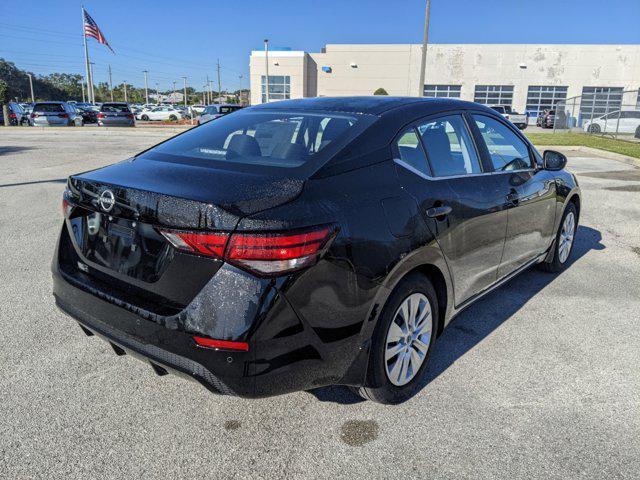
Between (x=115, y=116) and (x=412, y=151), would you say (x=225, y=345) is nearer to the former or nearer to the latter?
(x=412, y=151)

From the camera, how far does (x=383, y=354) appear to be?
2.64 m

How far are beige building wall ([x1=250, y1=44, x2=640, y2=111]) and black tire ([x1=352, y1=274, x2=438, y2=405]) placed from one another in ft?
176

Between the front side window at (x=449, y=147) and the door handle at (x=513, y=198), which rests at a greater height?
the front side window at (x=449, y=147)

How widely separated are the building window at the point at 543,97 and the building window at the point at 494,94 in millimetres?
2023

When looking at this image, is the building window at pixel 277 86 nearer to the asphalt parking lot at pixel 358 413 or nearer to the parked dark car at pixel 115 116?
the parked dark car at pixel 115 116

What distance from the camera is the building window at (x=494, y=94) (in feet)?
175

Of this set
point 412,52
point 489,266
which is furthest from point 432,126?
point 412,52

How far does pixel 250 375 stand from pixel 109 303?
2.73 feet

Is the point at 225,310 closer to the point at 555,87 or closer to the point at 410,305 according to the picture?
the point at 410,305

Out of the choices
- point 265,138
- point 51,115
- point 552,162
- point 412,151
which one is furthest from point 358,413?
point 51,115

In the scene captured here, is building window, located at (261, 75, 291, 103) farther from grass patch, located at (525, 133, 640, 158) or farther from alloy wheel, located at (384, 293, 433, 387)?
alloy wheel, located at (384, 293, 433, 387)

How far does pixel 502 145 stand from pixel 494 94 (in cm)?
5444

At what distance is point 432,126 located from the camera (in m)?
3.21

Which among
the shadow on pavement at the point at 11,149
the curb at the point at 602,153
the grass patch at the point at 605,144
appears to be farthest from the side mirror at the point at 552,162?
the shadow on pavement at the point at 11,149
